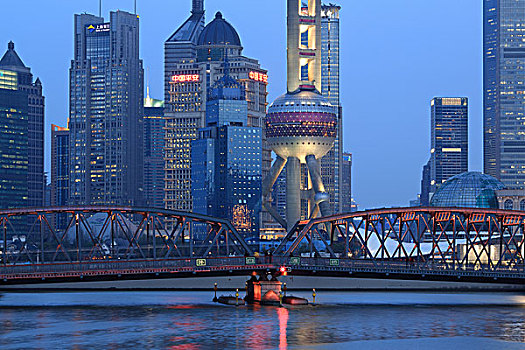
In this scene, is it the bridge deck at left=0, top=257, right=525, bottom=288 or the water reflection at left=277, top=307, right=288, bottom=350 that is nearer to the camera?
the water reflection at left=277, top=307, right=288, bottom=350

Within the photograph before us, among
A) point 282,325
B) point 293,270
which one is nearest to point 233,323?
point 282,325

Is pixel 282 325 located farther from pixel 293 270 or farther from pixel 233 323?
pixel 293 270

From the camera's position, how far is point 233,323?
112500mm

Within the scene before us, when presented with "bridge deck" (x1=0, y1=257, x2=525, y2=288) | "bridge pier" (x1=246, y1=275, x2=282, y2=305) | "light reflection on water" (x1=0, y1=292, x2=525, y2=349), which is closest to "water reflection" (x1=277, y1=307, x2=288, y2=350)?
"light reflection on water" (x1=0, y1=292, x2=525, y2=349)

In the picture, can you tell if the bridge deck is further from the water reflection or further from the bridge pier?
the water reflection

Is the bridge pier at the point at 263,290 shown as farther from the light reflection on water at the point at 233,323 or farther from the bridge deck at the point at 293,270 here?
the light reflection on water at the point at 233,323

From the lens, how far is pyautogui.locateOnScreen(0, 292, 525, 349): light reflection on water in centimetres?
9638

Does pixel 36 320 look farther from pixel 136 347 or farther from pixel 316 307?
pixel 316 307

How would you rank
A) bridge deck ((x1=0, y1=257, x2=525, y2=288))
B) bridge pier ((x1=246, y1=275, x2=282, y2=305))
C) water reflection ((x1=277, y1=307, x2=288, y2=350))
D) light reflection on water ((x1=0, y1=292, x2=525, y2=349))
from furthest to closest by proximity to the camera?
bridge pier ((x1=246, y1=275, x2=282, y2=305)), bridge deck ((x1=0, y1=257, x2=525, y2=288)), light reflection on water ((x1=0, y1=292, x2=525, y2=349)), water reflection ((x1=277, y1=307, x2=288, y2=350))

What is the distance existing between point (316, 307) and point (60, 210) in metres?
34.6

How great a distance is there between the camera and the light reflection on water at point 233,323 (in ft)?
316

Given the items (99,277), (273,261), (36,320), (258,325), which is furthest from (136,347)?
(273,261)

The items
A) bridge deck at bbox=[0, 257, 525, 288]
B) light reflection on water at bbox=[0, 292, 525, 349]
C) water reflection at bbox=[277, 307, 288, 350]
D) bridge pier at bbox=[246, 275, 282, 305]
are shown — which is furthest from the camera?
bridge pier at bbox=[246, 275, 282, 305]

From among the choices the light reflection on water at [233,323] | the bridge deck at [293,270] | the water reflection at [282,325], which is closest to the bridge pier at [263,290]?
the bridge deck at [293,270]
